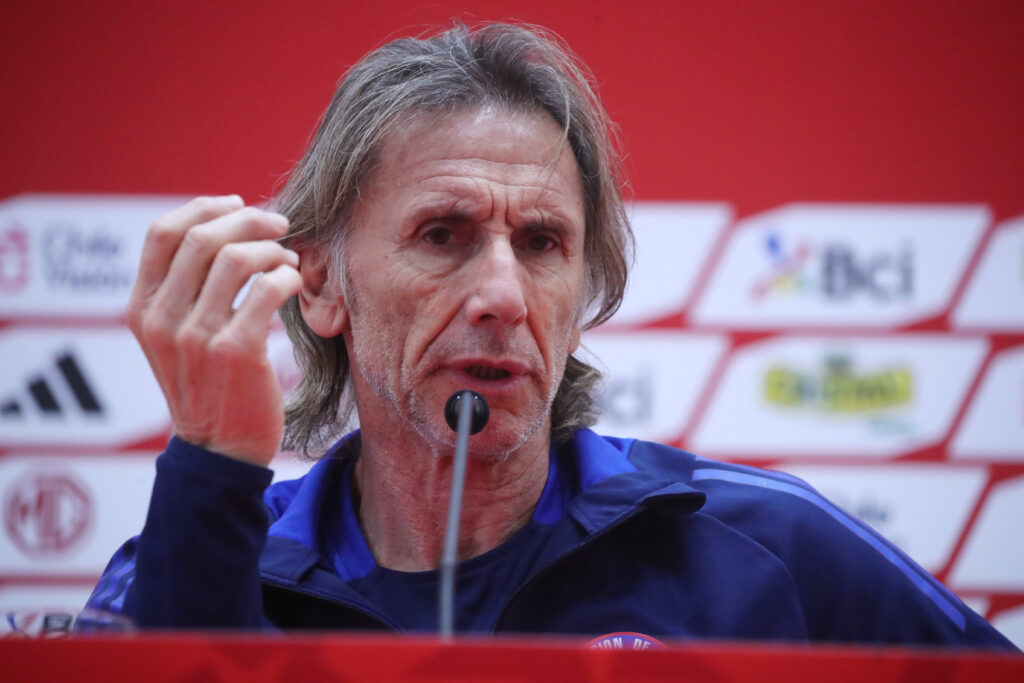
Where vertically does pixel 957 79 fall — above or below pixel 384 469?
above

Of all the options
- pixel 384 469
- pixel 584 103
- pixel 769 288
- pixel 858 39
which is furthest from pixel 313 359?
pixel 858 39

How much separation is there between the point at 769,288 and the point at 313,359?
130cm

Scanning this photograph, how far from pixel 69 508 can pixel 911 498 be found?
7.20 ft

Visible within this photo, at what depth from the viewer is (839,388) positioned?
100 inches

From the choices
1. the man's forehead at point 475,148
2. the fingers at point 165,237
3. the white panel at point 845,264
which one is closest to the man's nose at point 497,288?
the man's forehead at point 475,148

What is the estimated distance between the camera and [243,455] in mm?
1076

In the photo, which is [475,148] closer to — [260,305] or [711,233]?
[260,305]

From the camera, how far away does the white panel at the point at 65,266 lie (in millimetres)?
2613

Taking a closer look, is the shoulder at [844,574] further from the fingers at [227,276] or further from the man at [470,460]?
the fingers at [227,276]

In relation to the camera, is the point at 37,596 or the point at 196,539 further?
the point at 37,596

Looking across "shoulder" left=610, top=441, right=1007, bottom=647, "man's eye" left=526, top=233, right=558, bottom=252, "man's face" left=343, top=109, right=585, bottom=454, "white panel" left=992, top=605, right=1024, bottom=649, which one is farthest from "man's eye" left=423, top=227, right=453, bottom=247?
"white panel" left=992, top=605, right=1024, bottom=649

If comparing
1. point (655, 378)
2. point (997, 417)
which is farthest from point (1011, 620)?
point (655, 378)

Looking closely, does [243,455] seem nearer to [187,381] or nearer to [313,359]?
[187,381]

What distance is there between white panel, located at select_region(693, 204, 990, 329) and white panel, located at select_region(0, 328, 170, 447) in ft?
5.07
